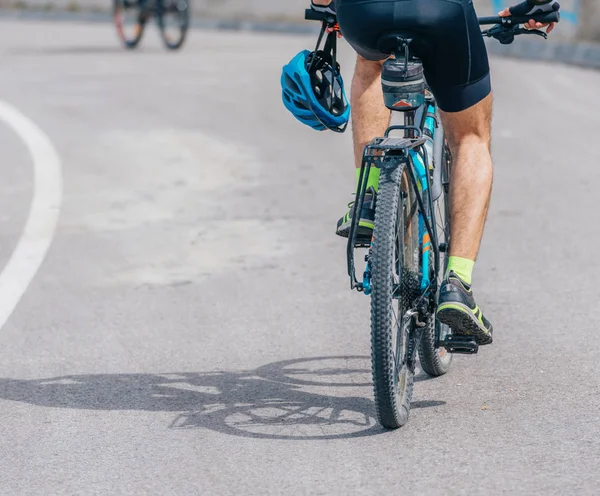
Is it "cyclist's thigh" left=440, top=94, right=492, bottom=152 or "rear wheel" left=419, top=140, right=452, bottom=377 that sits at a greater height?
"cyclist's thigh" left=440, top=94, right=492, bottom=152

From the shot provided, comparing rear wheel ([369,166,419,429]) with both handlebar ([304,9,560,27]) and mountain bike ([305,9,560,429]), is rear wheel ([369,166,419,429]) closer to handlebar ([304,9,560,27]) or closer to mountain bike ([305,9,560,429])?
mountain bike ([305,9,560,429])

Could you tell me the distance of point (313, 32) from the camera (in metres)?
26.6

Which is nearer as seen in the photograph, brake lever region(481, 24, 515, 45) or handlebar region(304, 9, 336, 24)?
brake lever region(481, 24, 515, 45)

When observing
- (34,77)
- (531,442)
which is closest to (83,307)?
(531,442)

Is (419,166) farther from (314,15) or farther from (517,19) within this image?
(314,15)

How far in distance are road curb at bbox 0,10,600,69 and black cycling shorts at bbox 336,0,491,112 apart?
13.8 meters

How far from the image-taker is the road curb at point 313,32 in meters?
18.9

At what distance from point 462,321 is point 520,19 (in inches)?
42.6

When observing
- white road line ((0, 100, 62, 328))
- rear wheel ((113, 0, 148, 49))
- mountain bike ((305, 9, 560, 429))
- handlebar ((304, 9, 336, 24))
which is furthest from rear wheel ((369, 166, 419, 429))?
rear wheel ((113, 0, 148, 49))

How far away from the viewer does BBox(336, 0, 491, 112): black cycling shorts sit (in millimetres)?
4637

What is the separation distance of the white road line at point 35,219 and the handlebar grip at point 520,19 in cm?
278

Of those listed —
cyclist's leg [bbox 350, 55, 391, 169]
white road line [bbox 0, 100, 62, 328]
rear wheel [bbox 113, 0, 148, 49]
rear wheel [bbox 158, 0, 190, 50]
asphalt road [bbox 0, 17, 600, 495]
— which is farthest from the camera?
rear wheel [bbox 113, 0, 148, 49]

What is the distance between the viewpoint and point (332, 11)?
513cm

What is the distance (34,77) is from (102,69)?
4.50 feet
